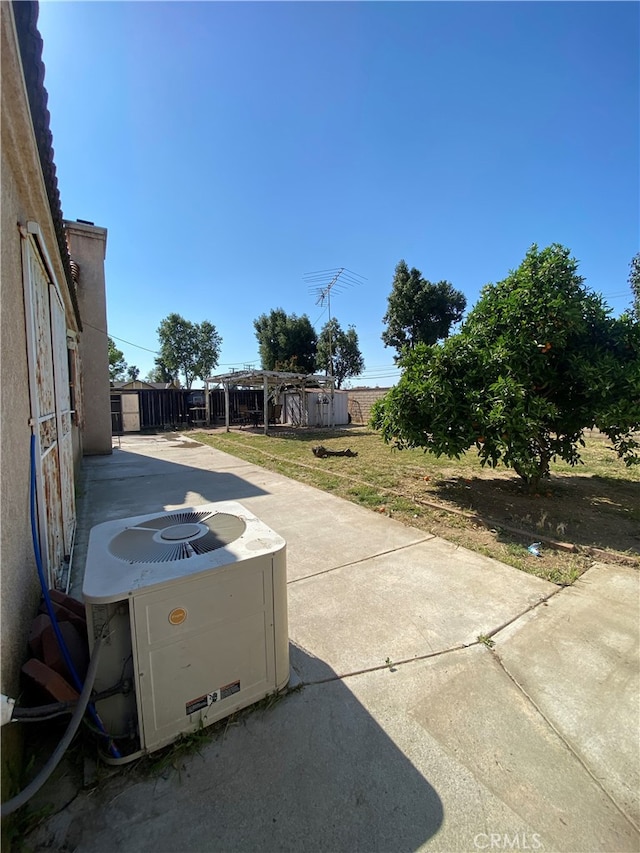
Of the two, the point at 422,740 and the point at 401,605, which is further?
the point at 401,605

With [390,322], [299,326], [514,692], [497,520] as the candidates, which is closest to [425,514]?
[497,520]

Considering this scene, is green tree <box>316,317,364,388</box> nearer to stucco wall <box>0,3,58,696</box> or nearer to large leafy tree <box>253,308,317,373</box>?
large leafy tree <box>253,308,317,373</box>

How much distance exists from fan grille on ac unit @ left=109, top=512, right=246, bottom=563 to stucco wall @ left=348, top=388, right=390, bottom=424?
17.0 metres

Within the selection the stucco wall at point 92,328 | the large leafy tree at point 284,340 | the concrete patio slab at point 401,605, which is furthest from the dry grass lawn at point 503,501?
the large leafy tree at point 284,340

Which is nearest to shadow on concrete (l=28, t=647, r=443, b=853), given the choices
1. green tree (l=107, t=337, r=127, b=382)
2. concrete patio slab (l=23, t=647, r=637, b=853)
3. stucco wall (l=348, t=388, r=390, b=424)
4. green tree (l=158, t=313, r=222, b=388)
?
concrete patio slab (l=23, t=647, r=637, b=853)

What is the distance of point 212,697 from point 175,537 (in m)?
0.67

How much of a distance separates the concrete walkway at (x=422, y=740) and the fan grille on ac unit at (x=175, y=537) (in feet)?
2.53

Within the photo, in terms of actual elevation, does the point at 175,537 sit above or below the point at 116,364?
below

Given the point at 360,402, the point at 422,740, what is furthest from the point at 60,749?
the point at 360,402

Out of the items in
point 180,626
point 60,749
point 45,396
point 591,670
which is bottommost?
point 591,670

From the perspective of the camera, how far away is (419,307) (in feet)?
68.5

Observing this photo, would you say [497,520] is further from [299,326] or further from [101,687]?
[299,326]

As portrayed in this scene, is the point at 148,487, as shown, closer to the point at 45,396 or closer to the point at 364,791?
the point at 45,396

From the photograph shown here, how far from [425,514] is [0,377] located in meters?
4.15
